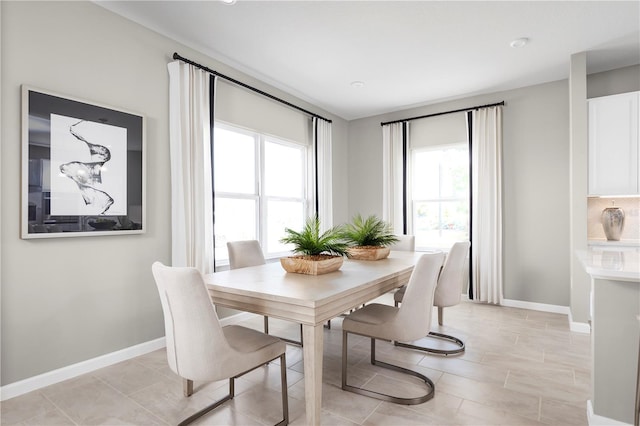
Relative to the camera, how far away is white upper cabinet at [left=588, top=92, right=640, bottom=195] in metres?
3.37

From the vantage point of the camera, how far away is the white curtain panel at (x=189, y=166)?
3.08 m

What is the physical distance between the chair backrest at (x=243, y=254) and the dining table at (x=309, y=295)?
478mm

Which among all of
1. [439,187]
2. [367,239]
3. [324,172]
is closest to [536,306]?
[439,187]

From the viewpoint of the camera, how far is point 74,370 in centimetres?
246

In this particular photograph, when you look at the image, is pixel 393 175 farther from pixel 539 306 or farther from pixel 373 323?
pixel 373 323

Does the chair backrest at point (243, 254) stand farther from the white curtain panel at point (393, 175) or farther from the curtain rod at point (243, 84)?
the white curtain panel at point (393, 175)

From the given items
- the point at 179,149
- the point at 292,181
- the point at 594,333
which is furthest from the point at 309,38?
the point at 594,333

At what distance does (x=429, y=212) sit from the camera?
5.12 m

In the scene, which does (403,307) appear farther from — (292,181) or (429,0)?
(292,181)

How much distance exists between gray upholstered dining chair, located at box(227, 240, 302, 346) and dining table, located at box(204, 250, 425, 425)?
0.48m

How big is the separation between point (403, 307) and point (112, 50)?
2937 mm

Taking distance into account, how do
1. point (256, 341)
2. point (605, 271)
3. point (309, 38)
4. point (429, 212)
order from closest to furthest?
point (605, 271) → point (256, 341) → point (309, 38) → point (429, 212)

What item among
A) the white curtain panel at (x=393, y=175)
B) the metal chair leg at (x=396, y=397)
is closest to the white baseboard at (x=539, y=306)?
the white curtain panel at (x=393, y=175)

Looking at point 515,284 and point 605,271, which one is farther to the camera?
point 515,284
